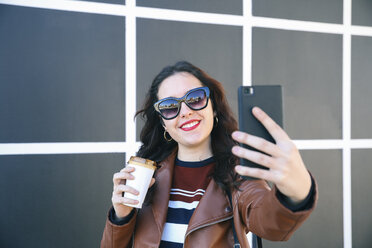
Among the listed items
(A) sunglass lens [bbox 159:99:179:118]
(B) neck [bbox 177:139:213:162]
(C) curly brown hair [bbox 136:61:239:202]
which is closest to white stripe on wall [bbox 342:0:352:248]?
(C) curly brown hair [bbox 136:61:239:202]

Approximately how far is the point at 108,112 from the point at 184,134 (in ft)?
4.54

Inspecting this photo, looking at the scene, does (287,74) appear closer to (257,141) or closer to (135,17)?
(135,17)

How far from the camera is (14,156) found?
7.44ft

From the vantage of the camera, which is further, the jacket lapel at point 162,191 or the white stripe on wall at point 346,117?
the white stripe on wall at point 346,117

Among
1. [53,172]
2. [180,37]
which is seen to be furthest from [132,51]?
[53,172]

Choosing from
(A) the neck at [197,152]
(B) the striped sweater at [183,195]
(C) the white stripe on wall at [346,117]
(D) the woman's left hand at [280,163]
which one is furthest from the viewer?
(C) the white stripe on wall at [346,117]

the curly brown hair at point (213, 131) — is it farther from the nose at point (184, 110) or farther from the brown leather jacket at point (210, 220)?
the nose at point (184, 110)

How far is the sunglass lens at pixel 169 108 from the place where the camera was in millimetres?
1318

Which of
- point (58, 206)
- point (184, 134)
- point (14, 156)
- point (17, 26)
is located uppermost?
point (17, 26)

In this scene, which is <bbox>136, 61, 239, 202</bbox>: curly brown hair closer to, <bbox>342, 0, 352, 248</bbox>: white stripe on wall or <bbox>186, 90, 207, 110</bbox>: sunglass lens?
<bbox>186, 90, 207, 110</bbox>: sunglass lens

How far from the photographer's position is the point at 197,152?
1.40 m

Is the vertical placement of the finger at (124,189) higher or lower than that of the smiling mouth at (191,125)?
lower

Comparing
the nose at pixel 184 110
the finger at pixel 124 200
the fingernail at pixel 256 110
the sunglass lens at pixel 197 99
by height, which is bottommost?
the finger at pixel 124 200

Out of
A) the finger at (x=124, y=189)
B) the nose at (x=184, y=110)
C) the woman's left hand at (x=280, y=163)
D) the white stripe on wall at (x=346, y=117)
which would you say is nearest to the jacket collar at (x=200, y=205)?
the finger at (x=124, y=189)
